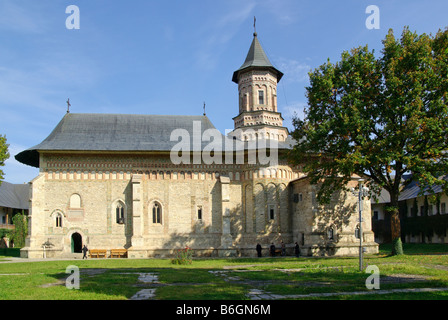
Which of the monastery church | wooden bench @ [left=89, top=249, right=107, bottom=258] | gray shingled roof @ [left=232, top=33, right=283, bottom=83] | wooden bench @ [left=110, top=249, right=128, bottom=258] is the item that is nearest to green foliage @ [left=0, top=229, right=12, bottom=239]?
the monastery church

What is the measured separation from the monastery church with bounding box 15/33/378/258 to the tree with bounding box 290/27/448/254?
6530mm

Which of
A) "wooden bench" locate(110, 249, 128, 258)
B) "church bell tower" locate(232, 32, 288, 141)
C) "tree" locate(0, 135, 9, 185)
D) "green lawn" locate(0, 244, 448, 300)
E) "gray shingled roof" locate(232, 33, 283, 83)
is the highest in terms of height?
"gray shingled roof" locate(232, 33, 283, 83)

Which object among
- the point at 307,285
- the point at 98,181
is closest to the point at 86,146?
the point at 98,181

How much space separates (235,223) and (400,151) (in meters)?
14.0

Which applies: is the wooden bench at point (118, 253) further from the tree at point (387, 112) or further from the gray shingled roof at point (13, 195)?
the gray shingled roof at point (13, 195)

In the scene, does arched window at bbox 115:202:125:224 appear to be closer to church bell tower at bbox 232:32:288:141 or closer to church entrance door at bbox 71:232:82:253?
church entrance door at bbox 71:232:82:253

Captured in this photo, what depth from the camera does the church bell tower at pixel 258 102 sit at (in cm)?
3459

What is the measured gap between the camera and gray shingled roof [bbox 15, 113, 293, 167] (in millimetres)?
31172

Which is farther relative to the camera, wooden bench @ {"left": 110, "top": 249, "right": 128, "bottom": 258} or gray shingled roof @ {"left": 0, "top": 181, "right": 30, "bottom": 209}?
gray shingled roof @ {"left": 0, "top": 181, "right": 30, "bottom": 209}

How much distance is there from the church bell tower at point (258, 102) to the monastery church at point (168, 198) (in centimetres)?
190

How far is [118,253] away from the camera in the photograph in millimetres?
29734

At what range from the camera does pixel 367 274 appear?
1519cm

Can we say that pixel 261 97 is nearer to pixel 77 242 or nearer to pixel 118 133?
pixel 118 133

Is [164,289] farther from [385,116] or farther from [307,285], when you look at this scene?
[385,116]
